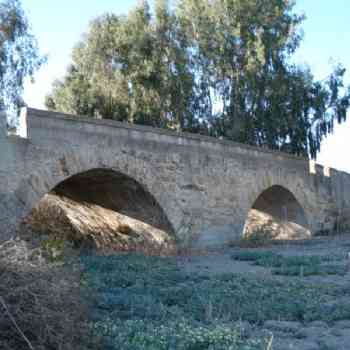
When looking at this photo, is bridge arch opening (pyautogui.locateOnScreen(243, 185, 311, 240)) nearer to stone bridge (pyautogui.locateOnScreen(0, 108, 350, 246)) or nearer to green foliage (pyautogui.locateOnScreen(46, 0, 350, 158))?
stone bridge (pyautogui.locateOnScreen(0, 108, 350, 246))

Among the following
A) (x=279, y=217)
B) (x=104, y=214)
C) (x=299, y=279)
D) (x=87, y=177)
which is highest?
(x=87, y=177)

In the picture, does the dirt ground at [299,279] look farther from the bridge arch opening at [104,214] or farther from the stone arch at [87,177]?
the stone arch at [87,177]

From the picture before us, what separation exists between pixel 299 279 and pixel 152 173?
4.59m

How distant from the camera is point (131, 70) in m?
21.7

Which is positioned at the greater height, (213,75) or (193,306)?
(213,75)

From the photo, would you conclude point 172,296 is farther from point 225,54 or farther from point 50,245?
point 225,54

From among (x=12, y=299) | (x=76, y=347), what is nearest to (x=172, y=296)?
(x=76, y=347)

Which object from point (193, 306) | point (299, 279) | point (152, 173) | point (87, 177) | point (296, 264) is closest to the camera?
point (193, 306)

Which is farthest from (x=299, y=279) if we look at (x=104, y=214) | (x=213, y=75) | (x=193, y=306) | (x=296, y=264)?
(x=213, y=75)

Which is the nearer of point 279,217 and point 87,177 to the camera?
point 87,177

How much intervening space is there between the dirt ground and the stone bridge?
3.51ft

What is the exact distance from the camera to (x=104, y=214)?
1228 centimetres

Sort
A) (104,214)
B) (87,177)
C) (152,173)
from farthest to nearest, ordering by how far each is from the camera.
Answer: (104,214)
(152,173)
(87,177)

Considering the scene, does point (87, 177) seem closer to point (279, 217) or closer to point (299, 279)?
point (299, 279)
